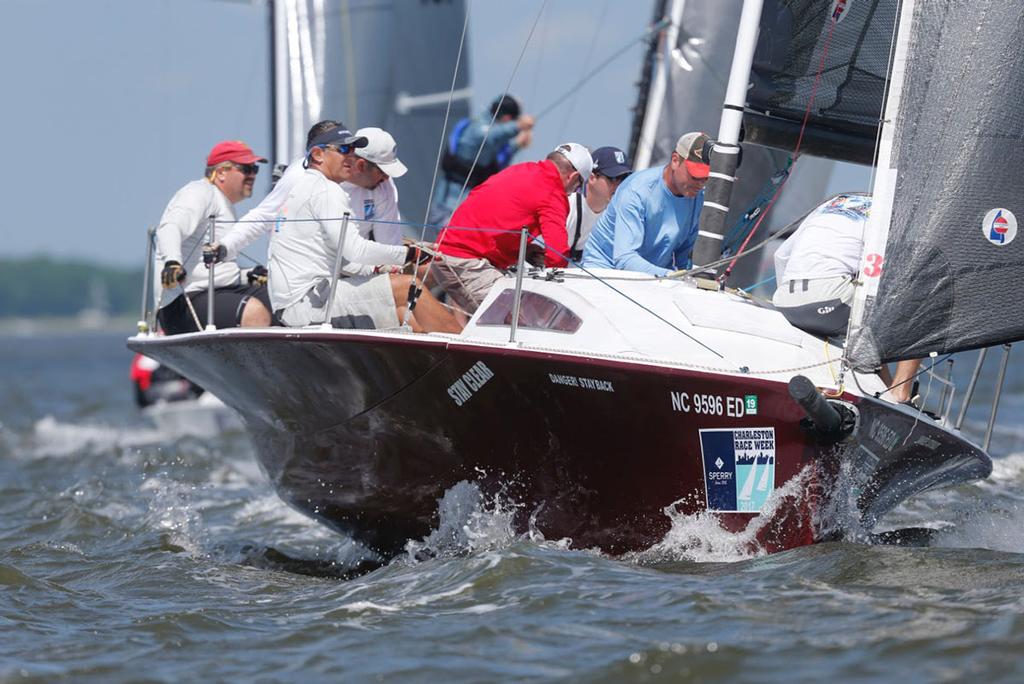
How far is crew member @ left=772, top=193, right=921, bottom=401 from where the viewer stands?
6.77 meters

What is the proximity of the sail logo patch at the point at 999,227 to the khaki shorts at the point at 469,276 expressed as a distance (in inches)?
90.0

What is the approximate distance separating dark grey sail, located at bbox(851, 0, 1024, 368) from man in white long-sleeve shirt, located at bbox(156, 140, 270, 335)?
11.5 feet

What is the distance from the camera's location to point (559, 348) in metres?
6.37

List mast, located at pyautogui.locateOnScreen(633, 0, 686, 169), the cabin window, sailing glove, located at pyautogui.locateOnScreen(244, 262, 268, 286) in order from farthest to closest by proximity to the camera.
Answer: mast, located at pyautogui.locateOnScreen(633, 0, 686, 169), sailing glove, located at pyautogui.locateOnScreen(244, 262, 268, 286), the cabin window

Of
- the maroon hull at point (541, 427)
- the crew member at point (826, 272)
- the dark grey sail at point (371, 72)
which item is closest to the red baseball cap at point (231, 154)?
the maroon hull at point (541, 427)

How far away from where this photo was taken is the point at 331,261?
24.9 ft

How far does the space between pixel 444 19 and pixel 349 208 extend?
9189mm

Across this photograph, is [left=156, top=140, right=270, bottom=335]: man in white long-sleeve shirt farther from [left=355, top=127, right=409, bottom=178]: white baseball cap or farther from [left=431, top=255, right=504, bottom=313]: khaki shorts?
[left=431, top=255, right=504, bottom=313]: khaki shorts

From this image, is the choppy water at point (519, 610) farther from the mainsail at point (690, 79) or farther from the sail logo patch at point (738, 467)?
the mainsail at point (690, 79)

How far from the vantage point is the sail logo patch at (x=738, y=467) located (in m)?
6.26

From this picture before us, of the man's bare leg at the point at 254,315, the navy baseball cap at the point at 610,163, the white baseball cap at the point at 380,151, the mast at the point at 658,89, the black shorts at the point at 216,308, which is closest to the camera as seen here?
the white baseball cap at the point at 380,151

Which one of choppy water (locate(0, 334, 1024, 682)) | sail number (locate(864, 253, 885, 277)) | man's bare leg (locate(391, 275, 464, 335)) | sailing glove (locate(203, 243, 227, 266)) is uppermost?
sail number (locate(864, 253, 885, 277))

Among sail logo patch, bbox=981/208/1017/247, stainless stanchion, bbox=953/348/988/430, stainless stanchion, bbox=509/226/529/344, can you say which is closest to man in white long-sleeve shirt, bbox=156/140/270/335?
stainless stanchion, bbox=509/226/529/344

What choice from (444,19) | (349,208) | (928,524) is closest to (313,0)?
(444,19)
